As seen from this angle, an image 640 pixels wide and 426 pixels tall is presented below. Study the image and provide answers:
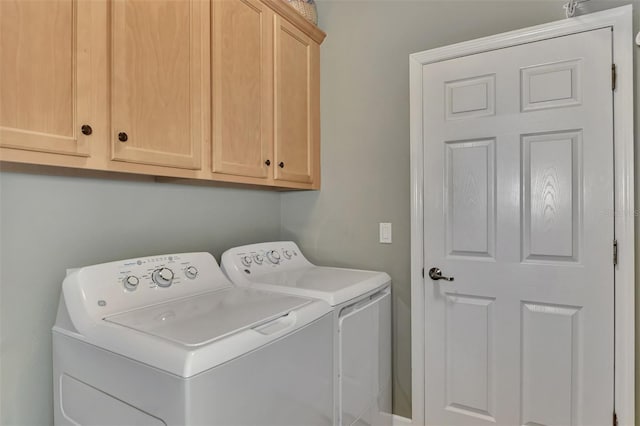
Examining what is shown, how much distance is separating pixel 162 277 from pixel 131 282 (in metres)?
0.12

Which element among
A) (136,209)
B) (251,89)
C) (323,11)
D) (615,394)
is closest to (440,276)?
(615,394)

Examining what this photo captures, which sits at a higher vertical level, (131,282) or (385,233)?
(385,233)

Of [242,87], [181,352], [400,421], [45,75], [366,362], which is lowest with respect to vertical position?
[400,421]

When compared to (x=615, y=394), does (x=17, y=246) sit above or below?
above

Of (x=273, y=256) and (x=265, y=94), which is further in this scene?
(x=273, y=256)

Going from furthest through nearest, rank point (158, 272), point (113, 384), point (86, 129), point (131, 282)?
point (158, 272)
point (131, 282)
point (86, 129)
point (113, 384)

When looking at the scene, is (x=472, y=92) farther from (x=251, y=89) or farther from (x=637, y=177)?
(x=251, y=89)

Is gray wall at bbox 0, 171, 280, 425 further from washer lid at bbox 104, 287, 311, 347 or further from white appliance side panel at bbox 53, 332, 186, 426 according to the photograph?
washer lid at bbox 104, 287, 311, 347

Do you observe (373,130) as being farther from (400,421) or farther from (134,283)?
(400,421)

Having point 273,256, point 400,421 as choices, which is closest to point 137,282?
point 273,256

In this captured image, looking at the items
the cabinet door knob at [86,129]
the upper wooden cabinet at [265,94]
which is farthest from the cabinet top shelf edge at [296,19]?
the cabinet door knob at [86,129]

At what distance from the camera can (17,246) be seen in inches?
47.1

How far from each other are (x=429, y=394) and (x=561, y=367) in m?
0.63

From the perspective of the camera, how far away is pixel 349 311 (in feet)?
5.00
